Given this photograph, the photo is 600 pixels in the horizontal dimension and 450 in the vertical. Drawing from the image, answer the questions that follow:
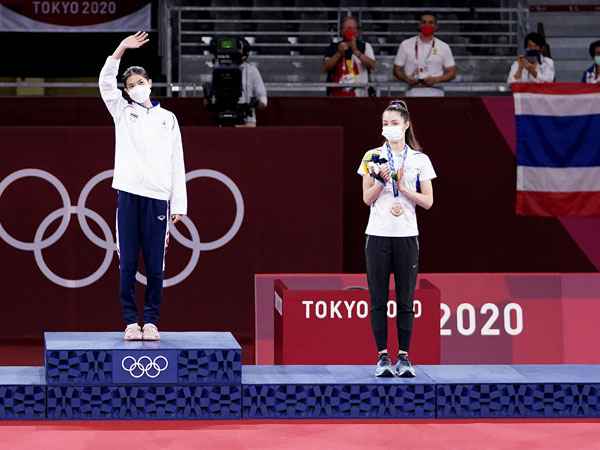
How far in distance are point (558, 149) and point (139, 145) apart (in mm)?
5205

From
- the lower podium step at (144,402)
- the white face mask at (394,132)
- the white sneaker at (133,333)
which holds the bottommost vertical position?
the lower podium step at (144,402)

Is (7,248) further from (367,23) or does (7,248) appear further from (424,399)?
(367,23)

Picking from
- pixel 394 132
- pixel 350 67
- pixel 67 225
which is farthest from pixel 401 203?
pixel 350 67

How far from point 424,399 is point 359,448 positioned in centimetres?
83

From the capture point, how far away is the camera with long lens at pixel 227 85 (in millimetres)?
9797

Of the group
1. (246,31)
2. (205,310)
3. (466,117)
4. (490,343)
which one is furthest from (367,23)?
(490,343)

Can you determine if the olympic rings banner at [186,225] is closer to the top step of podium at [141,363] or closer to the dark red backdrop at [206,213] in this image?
the dark red backdrop at [206,213]

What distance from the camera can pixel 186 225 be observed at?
9.86m

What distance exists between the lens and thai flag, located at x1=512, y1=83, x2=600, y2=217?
10.4 metres

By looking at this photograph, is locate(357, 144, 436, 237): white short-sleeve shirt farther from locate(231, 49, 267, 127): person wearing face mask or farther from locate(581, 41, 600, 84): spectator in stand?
locate(581, 41, 600, 84): spectator in stand

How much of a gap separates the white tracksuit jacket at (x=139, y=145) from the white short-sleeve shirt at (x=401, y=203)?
3.83 ft

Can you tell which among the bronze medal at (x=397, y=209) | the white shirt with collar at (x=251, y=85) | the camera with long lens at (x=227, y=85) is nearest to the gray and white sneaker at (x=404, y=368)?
the bronze medal at (x=397, y=209)

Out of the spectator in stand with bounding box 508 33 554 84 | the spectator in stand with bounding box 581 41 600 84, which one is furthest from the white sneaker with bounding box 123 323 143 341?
the spectator in stand with bounding box 581 41 600 84

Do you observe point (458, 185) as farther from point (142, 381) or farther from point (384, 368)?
point (142, 381)
